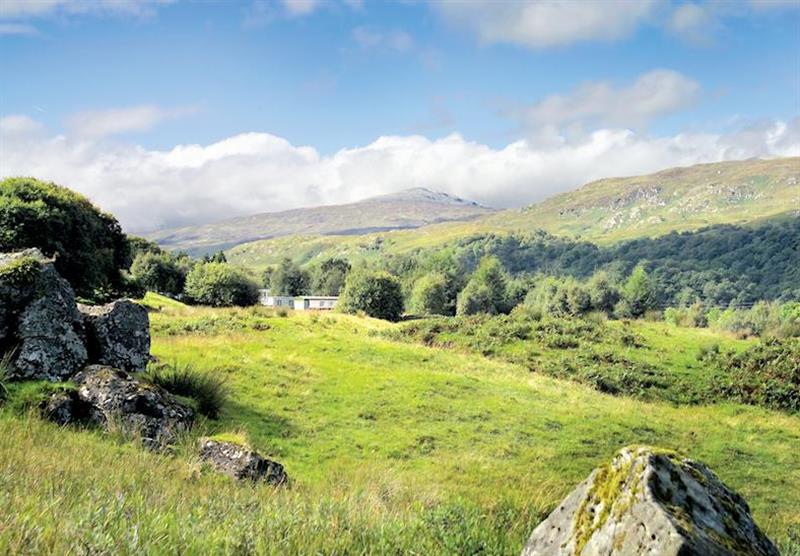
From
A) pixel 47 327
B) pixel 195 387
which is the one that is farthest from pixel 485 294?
pixel 47 327

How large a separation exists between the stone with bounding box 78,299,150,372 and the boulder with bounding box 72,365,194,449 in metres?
1.91

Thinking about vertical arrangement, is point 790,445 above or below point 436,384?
below

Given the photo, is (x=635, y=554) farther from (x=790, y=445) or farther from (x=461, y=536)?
(x=790, y=445)

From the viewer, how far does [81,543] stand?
12.2 ft

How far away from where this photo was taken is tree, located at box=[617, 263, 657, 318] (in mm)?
118537

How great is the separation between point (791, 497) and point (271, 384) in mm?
17964

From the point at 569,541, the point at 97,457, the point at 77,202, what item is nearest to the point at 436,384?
the point at 97,457

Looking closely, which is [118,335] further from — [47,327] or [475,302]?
[475,302]

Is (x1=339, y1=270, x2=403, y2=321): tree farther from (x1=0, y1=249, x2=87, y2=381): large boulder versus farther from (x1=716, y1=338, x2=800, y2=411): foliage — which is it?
(x1=0, y1=249, x2=87, y2=381): large boulder

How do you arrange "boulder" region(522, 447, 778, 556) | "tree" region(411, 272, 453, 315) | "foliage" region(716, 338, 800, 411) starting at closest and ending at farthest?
"boulder" region(522, 447, 778, 556) → "foliage" region(716, 338, 800, 411) → "tree" region(411, 272, 453, 315)

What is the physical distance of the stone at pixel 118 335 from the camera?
15711 millimetres

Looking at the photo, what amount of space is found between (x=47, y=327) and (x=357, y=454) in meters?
8.55

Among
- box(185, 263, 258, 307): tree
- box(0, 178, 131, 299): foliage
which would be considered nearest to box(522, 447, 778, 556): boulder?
Answer: box(0, 178, 131, 299): foliage

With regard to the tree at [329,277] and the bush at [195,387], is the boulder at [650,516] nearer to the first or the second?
the bush at [195,387]
